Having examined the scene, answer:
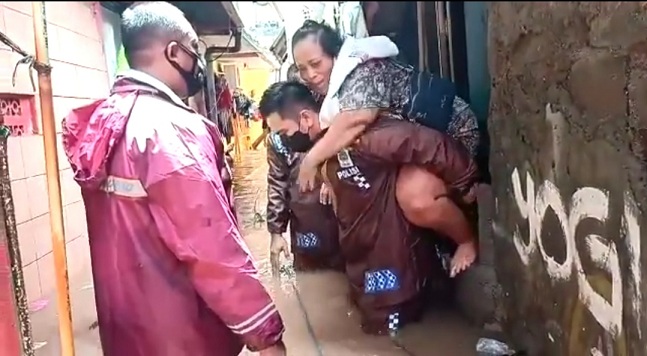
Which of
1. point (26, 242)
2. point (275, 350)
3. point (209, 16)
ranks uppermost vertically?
point (209, 16)

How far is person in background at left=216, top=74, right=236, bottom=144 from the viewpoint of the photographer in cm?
83

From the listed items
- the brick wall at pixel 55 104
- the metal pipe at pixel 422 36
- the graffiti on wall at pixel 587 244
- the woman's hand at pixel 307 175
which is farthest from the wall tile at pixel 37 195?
the graffiti on wall at pixel 587 244

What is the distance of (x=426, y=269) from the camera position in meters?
0.90

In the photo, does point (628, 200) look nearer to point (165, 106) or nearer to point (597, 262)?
point (597, 262)

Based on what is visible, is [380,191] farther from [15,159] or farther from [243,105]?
[15,159]

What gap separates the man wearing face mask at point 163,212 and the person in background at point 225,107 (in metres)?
0.01

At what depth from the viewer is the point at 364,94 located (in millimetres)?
829

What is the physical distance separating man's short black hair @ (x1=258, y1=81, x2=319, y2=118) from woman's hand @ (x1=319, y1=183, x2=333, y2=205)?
9 cm

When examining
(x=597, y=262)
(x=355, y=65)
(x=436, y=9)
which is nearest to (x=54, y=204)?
(x=355, y=65)

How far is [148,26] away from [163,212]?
192 mm

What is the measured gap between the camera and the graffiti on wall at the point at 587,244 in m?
0.73

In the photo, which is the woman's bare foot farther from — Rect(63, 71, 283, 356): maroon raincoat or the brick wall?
the brick wall

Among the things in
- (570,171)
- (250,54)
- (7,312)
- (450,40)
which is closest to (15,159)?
(7,312)

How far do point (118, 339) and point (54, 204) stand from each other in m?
0.16
